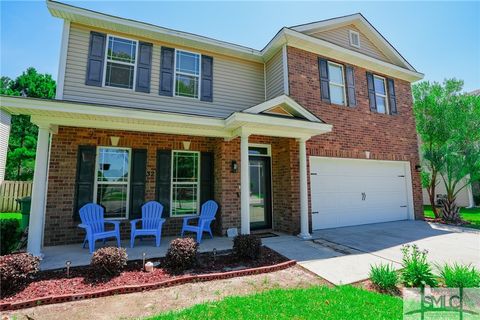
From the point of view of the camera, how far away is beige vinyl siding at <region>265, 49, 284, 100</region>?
25.5 ft

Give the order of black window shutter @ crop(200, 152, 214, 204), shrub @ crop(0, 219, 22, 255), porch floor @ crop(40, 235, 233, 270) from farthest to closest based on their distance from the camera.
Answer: black window shutter @ crop(200, 152, 214, 204), shrub @ crop(0, 219, 22, 255), porch floor @ crop(40, 235, 233, 270)

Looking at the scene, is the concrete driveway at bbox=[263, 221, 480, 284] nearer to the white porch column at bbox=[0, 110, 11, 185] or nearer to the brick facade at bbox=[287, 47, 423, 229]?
the brick facade at bbox=[287, 47, 423, 229]

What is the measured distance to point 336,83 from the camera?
8430 millimetres

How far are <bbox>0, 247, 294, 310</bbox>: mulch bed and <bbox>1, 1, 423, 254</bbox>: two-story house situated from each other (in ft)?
4.10

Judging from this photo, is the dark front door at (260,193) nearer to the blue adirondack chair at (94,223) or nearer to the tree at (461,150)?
the blue adirondack chair at (94,223)

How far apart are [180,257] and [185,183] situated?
10.5 feet

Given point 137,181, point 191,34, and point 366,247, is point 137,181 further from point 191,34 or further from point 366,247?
point 366,247

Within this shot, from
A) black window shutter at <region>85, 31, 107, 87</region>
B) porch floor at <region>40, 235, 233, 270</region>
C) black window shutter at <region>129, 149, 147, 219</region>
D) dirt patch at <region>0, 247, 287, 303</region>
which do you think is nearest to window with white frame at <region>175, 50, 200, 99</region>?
black window shutter at <region>85, 31, 107, 87</region>

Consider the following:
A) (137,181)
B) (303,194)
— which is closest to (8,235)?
Result: (137,181)

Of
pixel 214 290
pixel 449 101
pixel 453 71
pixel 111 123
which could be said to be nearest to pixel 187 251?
pixel 214 290

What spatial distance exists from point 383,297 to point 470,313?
89 cm

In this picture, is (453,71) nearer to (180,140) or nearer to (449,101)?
(449,101)

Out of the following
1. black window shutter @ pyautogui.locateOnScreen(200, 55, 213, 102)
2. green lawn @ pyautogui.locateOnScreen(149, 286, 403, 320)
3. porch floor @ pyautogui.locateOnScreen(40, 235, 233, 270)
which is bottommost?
green lawn @ pyautogui.locateOnScreen(149, 286, 403, 320)

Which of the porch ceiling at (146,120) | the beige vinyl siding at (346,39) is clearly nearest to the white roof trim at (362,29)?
the beige vinyl siding at (346,39)
